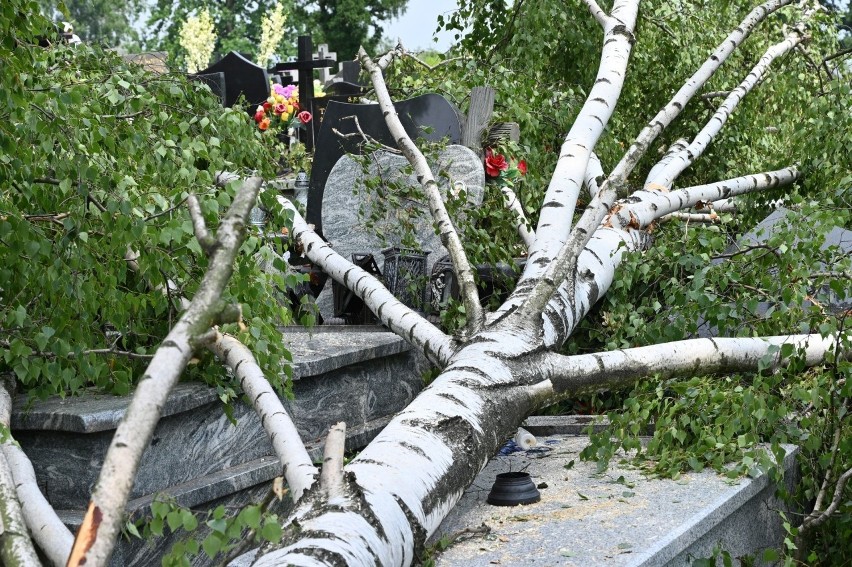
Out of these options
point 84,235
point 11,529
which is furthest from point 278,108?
point 11,529

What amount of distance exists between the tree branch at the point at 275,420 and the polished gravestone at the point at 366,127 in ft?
10.0

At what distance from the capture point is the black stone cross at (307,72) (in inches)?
549

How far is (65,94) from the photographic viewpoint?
3.06 m

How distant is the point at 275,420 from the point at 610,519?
4.11 feet

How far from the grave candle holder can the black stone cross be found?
810 cm

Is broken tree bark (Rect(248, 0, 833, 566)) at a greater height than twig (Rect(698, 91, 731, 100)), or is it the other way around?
twig (Rect(698, 91, 731, 100))

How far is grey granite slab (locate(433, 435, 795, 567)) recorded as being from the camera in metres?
3.21

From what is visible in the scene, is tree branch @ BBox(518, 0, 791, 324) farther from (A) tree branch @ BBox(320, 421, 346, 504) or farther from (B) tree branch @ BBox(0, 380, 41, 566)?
(B) tree branch @ BBox(0, 380, 41, 566)

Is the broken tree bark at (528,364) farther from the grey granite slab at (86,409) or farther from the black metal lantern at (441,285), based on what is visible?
the grey granite slab at (86,409)

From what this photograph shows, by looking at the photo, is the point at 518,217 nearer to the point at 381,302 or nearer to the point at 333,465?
the point at 381,302

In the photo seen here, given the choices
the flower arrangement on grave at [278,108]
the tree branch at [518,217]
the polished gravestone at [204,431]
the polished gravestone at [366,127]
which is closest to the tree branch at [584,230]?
the tree branch at [518,217]

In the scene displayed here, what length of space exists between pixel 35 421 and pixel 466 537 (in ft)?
4.99

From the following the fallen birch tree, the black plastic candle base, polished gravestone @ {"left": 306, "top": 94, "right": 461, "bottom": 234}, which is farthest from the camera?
polished gravestone @ {"left": 306, "top": 94, "right": 461, "bottom": 234}

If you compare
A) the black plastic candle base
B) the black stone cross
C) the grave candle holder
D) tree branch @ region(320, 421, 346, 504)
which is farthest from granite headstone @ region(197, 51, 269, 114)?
tree branch @ region(320, 421, 346, 504)
